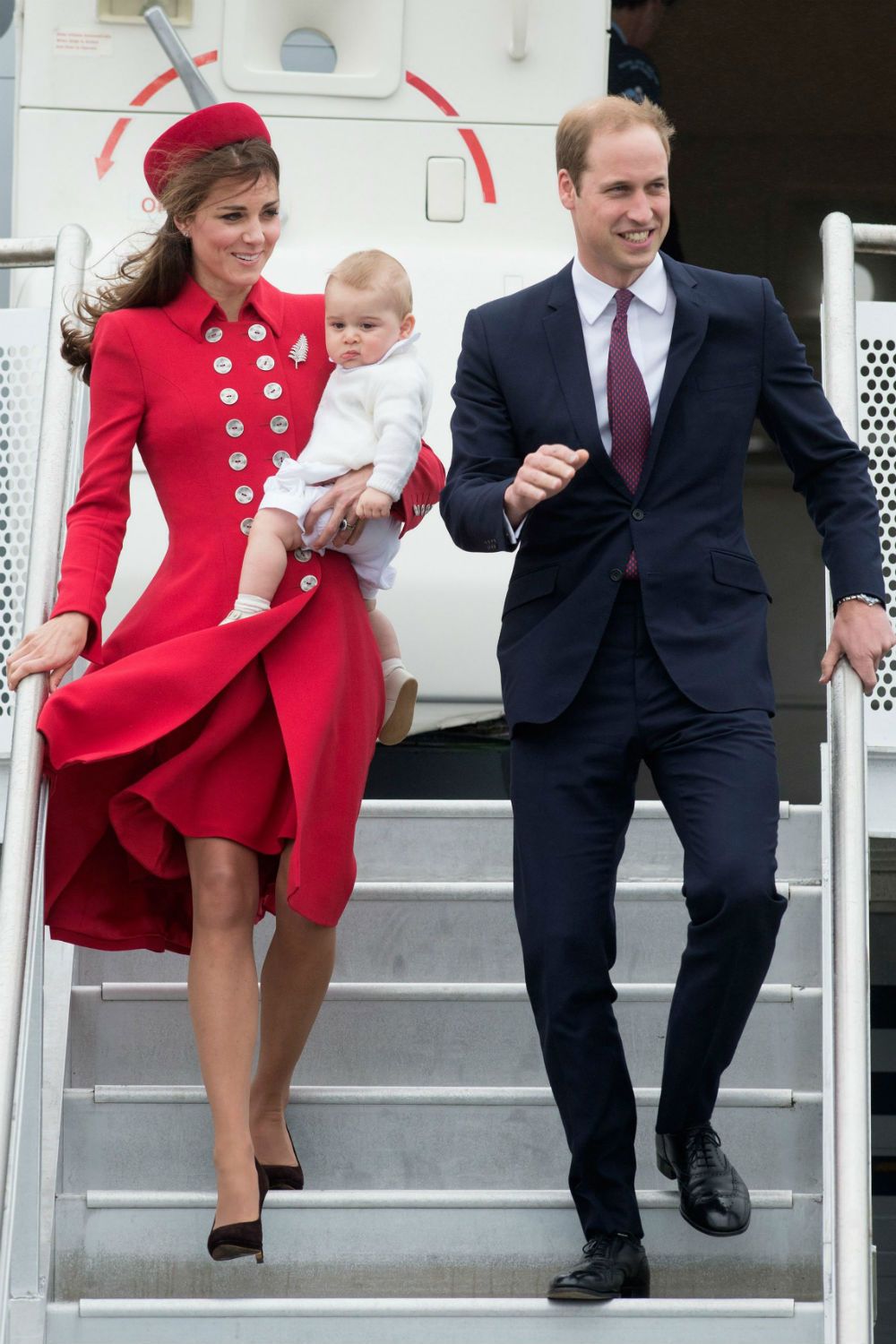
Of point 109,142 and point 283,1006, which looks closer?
point 283,1006

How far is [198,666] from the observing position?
2666 millimetres

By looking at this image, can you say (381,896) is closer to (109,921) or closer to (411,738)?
(109,921)

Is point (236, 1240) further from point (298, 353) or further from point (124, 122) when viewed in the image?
point (124, 122)

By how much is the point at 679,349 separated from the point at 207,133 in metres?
0.73

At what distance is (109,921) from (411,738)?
6.60 ft

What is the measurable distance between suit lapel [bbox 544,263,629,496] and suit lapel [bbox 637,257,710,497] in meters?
0.07

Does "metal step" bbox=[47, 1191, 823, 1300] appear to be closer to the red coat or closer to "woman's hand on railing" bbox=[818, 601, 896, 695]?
the red coat

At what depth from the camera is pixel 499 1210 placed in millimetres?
2826

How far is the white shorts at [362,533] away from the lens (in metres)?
2.71

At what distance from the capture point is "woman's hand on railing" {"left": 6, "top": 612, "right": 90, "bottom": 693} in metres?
2.66

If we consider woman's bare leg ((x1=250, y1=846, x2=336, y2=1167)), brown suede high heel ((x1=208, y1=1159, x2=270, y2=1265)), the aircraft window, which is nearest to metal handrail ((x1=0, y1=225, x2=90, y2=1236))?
brown suede high heel ((x1=208, y1=1159, x2=270, y2=1265))

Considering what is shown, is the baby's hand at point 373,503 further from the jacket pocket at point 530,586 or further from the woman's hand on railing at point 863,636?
the woman's hand on railing at point 863,636

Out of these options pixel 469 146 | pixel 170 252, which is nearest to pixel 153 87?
pixel 469 146

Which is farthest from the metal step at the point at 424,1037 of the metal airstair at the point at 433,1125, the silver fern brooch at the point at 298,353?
the silver fern brooch at the point at 298,353
